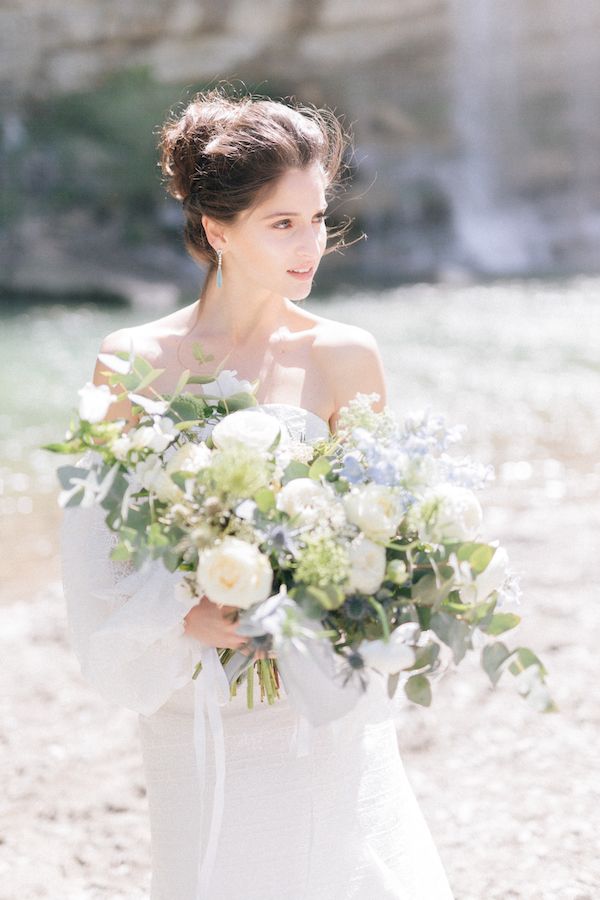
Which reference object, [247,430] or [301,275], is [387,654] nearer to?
[247,430]

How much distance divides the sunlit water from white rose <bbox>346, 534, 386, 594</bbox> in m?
4.89

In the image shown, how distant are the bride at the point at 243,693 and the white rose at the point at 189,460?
0.30 meters

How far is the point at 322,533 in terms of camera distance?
1830 millimetres

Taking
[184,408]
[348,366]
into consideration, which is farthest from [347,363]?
[184,408]

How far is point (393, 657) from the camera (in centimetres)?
179

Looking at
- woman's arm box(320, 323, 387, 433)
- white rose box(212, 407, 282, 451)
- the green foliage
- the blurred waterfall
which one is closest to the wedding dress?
woman's arm box(320, 323, 387, 433)

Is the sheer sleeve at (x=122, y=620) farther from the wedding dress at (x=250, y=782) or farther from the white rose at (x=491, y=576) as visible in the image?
the white rose at (x=491, y=576)

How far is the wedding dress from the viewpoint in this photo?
226 centimetres

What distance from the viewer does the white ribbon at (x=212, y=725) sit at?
2.15 metres

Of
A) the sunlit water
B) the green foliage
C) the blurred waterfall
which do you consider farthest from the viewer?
the blurred waterfall

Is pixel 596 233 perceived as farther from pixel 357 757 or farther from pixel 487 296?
pixel 357 757

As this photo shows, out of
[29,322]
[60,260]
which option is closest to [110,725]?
[29,322]

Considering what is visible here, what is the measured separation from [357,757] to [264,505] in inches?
31.4

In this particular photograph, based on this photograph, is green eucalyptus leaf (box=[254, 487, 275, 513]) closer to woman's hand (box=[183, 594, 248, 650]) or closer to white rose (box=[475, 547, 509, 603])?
woman's hand (box=[183, 594, 248, 650])
